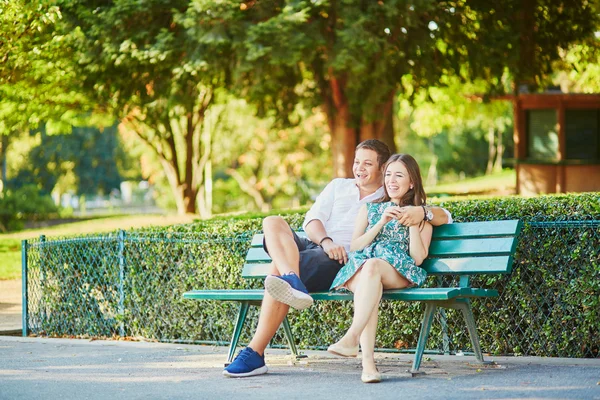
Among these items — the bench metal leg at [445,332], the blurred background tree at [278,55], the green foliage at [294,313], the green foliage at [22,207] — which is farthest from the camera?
the green foliage at [22,207]

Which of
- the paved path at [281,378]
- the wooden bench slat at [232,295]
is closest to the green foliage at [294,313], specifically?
the paved path at [281,378]

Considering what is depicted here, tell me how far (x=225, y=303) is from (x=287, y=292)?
2.46 meters

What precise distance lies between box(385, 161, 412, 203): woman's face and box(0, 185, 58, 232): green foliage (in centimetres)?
3032

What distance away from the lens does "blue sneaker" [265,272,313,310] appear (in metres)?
6.18

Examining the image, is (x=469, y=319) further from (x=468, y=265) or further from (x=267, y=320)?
(x=267, y=320)

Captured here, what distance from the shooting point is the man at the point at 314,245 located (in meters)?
6.37

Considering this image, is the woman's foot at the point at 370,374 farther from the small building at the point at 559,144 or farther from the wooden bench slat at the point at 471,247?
the small building at the point at 559,144

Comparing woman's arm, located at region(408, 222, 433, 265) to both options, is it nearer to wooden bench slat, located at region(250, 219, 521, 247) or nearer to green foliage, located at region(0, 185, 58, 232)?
wooden bench slat, located at region(250, 219, 521, 247)

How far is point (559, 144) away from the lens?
26281 mm

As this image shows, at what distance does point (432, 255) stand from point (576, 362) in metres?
1.23

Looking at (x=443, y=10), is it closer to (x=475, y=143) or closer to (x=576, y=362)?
(x=576, y=362)

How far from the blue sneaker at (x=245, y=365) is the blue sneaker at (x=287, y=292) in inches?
17.9

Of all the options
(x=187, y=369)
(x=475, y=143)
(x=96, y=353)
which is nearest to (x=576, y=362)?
(x=187, y=369)

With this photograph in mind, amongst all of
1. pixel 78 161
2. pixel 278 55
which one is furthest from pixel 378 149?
pixel 78 161
